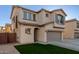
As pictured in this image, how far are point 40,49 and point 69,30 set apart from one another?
45.3 inches

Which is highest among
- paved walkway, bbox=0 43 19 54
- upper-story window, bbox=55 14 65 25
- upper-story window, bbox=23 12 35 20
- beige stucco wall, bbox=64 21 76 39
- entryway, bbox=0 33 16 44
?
upper-story window, bbox=23 12 35 20

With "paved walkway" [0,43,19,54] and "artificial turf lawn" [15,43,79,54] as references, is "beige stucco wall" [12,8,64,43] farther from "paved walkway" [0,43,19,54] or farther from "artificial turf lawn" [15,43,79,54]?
"paved walkway" [0,43,19,54]

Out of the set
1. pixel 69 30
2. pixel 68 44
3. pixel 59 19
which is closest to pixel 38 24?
pixel 59 19

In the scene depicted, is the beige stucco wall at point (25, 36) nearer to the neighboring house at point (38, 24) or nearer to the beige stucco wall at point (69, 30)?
the neighboring house at point (38, 24)

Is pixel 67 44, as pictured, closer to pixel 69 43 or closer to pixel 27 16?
pixel 69 43

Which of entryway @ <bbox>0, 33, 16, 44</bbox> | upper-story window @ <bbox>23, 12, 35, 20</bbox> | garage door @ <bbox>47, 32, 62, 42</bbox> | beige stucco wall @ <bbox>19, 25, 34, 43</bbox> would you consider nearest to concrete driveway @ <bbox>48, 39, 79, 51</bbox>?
garage door @ <bbox>47, 32, 62, 42</bbox>

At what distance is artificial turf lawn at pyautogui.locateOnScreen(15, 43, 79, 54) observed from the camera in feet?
12.3

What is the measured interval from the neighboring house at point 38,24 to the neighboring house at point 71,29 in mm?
133

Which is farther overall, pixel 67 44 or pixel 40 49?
pixel 67 44

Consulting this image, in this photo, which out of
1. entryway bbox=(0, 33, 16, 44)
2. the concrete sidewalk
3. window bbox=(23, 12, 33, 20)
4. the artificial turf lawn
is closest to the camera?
the artificial turf lawn

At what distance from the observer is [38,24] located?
405cm

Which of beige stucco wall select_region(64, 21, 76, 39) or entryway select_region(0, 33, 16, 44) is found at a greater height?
beige stucco wall select_region(64, 21, 76, 39)

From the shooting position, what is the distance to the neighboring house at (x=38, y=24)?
402cm
